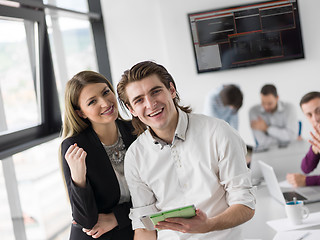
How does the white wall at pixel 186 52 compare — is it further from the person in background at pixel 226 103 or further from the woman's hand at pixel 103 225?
the woman's hand at pixel 103 225

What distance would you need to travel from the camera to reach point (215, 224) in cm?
172

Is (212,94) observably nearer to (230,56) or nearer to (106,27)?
(230,56)

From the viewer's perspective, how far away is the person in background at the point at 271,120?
4363mm

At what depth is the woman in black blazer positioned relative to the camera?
2084 mm

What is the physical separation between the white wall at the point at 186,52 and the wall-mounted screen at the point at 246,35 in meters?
0.06

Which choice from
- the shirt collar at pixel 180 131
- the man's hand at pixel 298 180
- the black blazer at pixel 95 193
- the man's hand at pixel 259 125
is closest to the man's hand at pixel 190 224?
the shirt collar at pixel 180 131

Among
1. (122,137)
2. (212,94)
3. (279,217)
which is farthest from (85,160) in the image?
(212,94)

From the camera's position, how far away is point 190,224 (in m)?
1.67

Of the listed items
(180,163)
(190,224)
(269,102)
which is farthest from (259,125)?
(190,224)

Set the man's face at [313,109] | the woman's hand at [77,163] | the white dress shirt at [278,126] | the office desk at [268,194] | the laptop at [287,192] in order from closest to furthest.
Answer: the woman's hand at [77,163]
the office desk at [268,194]
the laptop at [287,192]
the man's face at [313,109]
the white dress shirt at [278,126]

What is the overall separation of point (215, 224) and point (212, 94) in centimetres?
297

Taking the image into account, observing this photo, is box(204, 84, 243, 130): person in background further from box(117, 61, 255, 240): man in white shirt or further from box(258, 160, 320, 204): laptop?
box(117, 61, 255, 240): man in white shirt

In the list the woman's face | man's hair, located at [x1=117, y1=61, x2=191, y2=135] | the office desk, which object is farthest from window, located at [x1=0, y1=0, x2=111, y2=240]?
the office desk

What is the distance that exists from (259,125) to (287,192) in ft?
5.67
